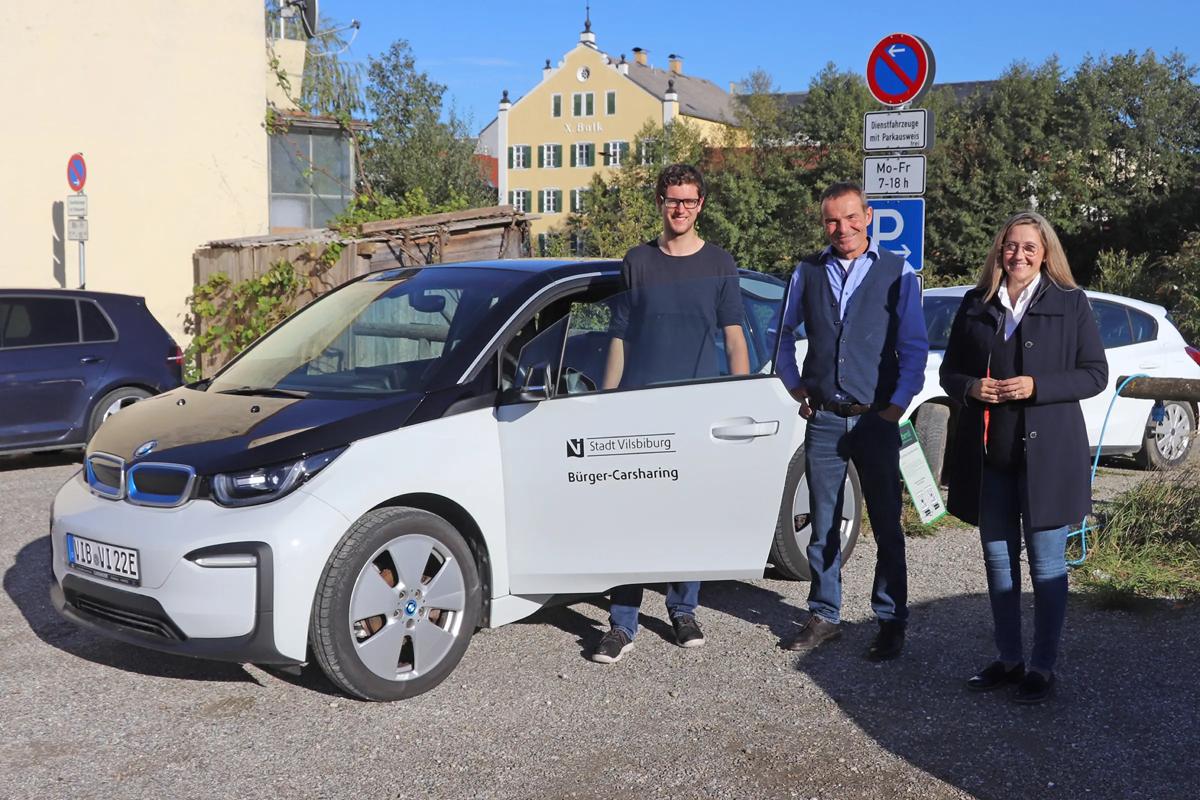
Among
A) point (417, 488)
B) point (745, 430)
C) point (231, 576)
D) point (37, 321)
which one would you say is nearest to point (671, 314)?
point (745, 430)

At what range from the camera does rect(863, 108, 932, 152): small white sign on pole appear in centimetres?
798

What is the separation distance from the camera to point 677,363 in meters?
4.98

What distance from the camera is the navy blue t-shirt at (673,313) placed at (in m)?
4.98

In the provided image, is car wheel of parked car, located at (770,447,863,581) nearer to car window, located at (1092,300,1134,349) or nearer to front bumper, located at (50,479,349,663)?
front bumper, located at (50,479,349,663)

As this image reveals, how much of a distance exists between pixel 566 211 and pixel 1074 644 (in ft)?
258

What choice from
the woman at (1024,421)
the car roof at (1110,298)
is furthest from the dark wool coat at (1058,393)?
the car roof at (1110,298)

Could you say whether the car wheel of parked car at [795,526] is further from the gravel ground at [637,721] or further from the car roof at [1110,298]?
the car roof at [1110,298]

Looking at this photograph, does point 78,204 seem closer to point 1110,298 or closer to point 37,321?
point 37,321

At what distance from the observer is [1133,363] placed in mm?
9344

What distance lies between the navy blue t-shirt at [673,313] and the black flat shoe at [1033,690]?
1671 millimetres

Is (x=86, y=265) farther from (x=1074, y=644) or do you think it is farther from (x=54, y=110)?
(x=1074, y=644)

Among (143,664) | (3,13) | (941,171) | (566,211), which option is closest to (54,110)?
(3,13)

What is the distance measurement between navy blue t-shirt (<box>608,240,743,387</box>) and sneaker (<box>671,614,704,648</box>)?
1097 millimetres

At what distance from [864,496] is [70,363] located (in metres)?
7.59
